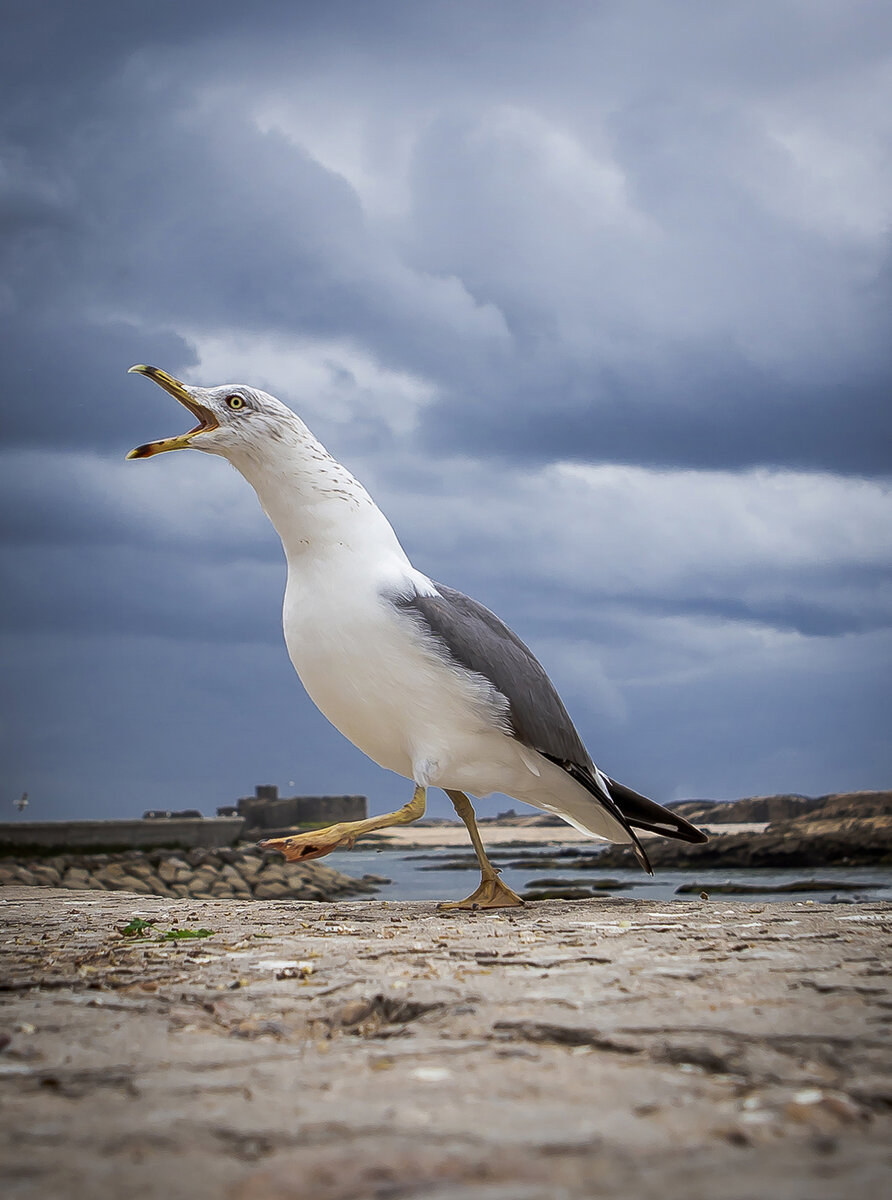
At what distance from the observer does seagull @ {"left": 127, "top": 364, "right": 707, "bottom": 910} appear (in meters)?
5.21

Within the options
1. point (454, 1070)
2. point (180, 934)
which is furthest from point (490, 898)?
point (454, 1070)

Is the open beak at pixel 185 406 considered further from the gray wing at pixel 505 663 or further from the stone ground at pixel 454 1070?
the stone ground at pixel 454 1070

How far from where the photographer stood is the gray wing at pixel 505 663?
5293mm

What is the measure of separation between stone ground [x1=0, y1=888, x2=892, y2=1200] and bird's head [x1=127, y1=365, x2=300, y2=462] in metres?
2.82

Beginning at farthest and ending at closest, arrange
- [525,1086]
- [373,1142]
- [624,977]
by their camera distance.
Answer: [624,977]
[525,1086]
[373,1142]

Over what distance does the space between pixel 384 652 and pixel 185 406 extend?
6.24 ft

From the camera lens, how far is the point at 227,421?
5.59 metres

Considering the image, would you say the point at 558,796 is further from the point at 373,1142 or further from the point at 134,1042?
the point at 373,1142

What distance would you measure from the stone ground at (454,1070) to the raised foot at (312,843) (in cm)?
115

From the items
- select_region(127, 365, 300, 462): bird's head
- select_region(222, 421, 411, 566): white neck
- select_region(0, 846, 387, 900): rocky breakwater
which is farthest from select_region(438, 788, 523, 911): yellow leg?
select_region(0, 846, 387, 900): rocky breakwater

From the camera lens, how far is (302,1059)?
2.30 meters

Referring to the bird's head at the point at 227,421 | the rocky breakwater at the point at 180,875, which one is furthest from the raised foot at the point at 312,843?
the rocky breakwater at the point at 180,875

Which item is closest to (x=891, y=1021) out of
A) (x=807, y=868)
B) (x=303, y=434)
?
(x=303, y=434)

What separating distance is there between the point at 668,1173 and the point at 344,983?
65.9 inches
